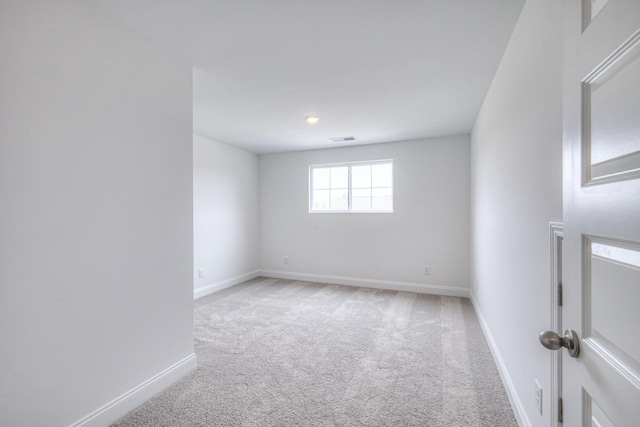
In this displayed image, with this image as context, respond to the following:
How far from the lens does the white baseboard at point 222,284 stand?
4.26 m

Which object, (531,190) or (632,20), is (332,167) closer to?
(531,190)

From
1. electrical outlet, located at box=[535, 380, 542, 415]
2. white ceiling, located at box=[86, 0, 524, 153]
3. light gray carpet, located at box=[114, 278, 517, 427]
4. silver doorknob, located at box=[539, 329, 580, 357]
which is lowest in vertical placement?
light gray carpet, located at box=[114, 278, 517, 427]

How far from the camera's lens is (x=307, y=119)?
3512mm

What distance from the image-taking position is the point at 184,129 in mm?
2250

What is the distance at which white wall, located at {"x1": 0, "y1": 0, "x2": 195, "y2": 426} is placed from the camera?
4.40 ft

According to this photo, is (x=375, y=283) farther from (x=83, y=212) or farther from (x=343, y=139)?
(x=83, y=212)

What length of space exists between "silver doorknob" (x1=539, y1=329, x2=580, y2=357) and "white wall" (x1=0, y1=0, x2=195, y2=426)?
6.78ft

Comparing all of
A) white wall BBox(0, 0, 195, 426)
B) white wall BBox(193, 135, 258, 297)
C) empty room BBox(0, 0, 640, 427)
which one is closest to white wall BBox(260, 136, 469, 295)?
white wall BBox(193, 135, 258, 297)

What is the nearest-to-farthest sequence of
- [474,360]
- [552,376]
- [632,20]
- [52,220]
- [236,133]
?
1. [632,20]
2. [552,376]
3. [52,220]
4. [474,360]
5. [236,133]

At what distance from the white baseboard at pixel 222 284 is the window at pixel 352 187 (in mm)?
1648

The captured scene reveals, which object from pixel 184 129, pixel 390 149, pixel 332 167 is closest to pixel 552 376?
pixel 184 129

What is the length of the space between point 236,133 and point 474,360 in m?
3.83

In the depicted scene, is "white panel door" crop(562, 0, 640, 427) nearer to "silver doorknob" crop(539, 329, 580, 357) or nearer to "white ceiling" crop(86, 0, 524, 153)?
"silver doorknob" crop(539, 329, 580, 357)

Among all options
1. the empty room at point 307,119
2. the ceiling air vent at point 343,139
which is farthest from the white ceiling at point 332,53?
the ceiling air vent at point 343,139
